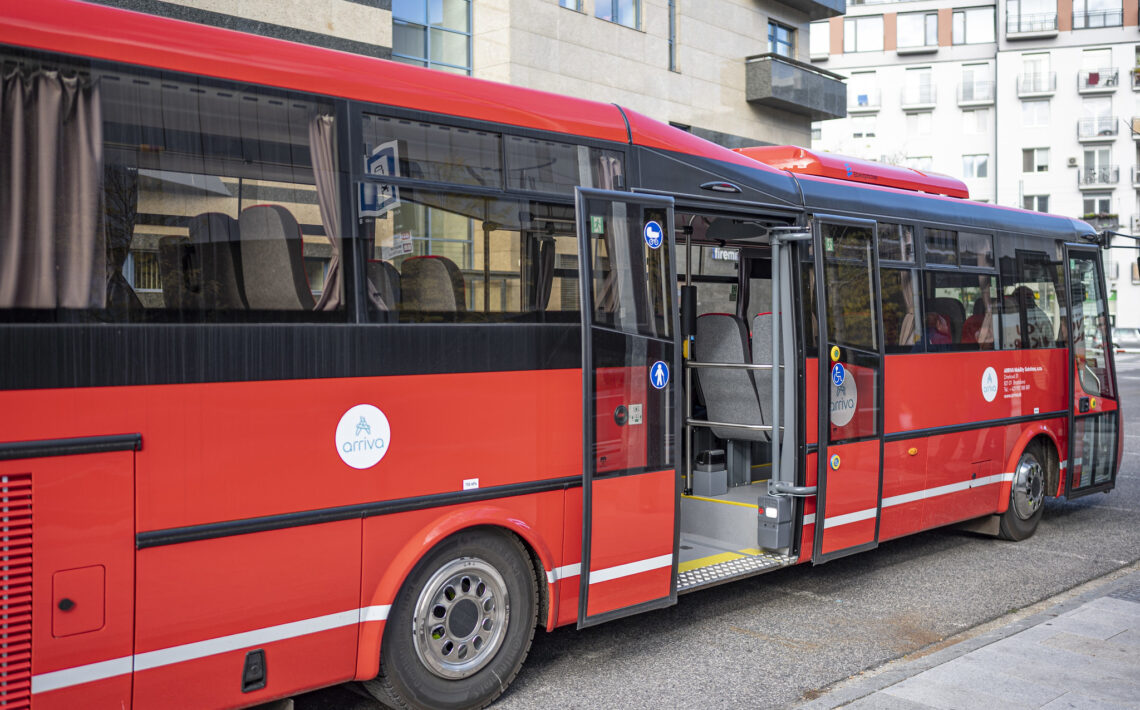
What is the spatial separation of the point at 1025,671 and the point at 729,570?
1.80 metres

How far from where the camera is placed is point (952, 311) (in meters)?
8.02

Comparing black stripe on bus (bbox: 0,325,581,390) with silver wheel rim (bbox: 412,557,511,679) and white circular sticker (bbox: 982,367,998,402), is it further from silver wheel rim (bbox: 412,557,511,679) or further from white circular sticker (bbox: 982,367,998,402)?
white circular sticker (bbox: 982,367,998,402)

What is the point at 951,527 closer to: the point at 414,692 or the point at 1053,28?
the point at 414,692

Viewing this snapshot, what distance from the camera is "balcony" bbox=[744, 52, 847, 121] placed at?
1013 inches

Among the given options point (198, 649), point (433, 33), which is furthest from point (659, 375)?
point (433, 33)

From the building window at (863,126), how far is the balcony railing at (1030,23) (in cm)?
926

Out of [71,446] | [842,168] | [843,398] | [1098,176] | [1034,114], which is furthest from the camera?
[1034,114]

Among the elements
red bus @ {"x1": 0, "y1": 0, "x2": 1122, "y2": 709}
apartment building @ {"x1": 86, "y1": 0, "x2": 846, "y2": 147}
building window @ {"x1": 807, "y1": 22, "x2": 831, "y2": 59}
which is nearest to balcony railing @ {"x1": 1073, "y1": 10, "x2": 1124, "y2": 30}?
building window @ {"x1": 807, "y1": 22, "x2": 831, "y2": 59}

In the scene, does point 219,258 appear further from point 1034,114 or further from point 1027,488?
point 1034,114

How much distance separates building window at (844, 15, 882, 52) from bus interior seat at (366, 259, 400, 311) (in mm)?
63746

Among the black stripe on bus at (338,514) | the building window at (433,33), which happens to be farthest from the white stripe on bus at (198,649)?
the building window at (433,33)

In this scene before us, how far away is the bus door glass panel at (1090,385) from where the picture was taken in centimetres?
948

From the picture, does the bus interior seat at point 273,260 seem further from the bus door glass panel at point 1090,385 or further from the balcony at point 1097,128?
the balcony at point 1097,128

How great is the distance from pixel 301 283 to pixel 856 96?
63349 millimetres
